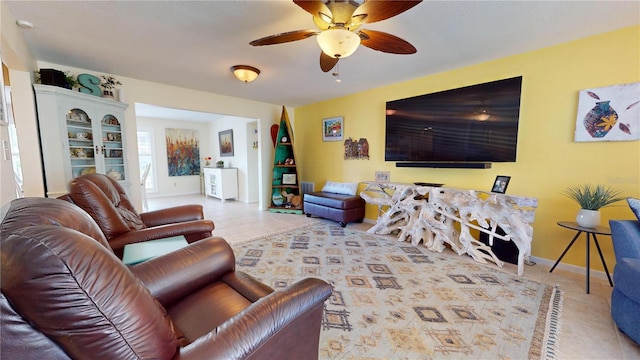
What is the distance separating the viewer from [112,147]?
3.29m

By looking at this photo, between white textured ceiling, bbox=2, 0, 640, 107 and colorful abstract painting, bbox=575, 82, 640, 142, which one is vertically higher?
white textured ceiling, bbox=2, 0, 640, 107

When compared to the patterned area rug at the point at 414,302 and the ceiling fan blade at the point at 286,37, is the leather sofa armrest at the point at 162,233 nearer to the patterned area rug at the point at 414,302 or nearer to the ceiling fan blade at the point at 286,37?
the patterned area rug at the point at 414,302

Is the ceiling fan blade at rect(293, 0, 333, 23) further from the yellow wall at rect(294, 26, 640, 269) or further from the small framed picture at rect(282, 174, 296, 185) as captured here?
the small framed picture at rect(282, 174, 296, 185)

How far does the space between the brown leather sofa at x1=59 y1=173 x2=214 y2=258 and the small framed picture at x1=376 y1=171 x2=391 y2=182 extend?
8.84 ft

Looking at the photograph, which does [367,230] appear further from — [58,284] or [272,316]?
[58,284]

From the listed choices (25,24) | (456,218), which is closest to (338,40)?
(456,218)

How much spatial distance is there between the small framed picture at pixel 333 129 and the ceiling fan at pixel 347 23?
252 cm

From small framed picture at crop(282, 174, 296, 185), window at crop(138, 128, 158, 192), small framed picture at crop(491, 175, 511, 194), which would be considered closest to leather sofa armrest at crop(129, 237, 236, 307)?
small framed picture at crop(491, 175, 511, 194)

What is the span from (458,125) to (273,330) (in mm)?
3080

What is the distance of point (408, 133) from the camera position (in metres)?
3.47

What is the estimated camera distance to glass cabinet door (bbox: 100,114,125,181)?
319cm

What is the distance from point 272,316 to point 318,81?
3335mm

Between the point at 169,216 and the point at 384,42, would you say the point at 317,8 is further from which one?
the point at 169,216

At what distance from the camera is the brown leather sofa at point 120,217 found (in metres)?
1.61
